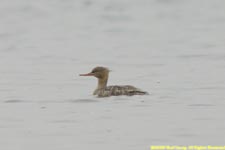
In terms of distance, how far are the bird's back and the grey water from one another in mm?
109

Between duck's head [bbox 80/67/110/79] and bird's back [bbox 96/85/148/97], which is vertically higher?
duck's head [bbox 80/67/110/79]

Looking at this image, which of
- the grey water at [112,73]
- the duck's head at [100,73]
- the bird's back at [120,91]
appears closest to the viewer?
the grey water at [112,73]

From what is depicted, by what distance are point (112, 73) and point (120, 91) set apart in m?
3.91

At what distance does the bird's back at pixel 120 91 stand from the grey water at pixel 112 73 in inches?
4.3

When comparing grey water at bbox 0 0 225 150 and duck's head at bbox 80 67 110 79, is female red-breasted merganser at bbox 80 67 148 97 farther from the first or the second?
grey water at bbox 0 0 225 150

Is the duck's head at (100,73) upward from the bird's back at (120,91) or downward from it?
upward

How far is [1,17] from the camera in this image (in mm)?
32594

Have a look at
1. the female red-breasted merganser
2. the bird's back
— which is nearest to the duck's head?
the female red-breasted merganser

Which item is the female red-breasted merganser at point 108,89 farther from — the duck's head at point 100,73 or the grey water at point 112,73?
the grey water at point 112,73

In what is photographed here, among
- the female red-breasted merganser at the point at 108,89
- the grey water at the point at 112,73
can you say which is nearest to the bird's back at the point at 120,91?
the female red-breasted merganser at the point at 108,89

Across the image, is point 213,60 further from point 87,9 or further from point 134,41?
point 87,9

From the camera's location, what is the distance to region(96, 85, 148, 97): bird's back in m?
15.1

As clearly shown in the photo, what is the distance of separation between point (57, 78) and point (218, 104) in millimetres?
4388

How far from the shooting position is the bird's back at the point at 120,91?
15.1 m
